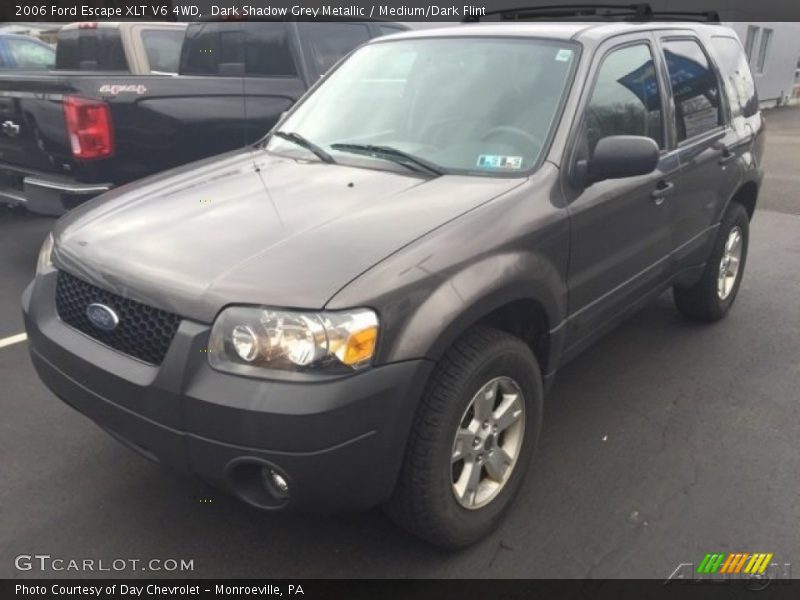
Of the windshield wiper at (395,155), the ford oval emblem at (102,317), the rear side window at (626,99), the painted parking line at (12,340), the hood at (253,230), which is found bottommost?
the painted parking line at (12,340)

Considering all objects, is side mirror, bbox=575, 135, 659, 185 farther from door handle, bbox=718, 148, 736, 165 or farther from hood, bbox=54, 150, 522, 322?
door handle, bbox=718, 148, 736, 165

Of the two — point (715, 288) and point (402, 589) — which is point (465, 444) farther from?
point (715, 288)

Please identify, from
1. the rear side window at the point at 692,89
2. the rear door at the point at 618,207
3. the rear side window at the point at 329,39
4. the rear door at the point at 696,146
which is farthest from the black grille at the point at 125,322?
the rear side window at the point at 329,39

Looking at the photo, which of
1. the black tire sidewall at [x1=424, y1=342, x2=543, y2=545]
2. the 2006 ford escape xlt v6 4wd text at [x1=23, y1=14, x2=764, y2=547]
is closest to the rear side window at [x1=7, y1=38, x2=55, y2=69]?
the 2006 ford escape xlt v6 4wd text at [x1=23, y1=14, x2=764, y2=547]

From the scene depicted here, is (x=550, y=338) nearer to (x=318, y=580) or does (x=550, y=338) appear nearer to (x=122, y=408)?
(x=318, y=580)

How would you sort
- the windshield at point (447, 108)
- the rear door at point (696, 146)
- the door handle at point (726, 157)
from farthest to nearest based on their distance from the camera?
1. the door handle at point (726, 157)
2. the rear door at point (696, 146)
3. the windshield at point (447, 108)

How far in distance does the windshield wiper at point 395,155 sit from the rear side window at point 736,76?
243 cm

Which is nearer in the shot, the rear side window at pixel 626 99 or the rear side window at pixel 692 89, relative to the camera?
the rear side window at pixel 626 99

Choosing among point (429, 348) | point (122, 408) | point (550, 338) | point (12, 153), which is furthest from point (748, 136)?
point (12, 153)

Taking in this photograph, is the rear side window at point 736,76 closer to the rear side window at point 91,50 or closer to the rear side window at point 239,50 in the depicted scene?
the rear side window at point 239,50

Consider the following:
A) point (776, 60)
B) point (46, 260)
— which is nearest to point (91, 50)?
point (46, 260)

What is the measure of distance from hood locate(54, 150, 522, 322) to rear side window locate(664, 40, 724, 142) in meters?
1.60

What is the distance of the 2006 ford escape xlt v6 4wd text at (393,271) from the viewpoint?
218cm

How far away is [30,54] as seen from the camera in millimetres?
9500
